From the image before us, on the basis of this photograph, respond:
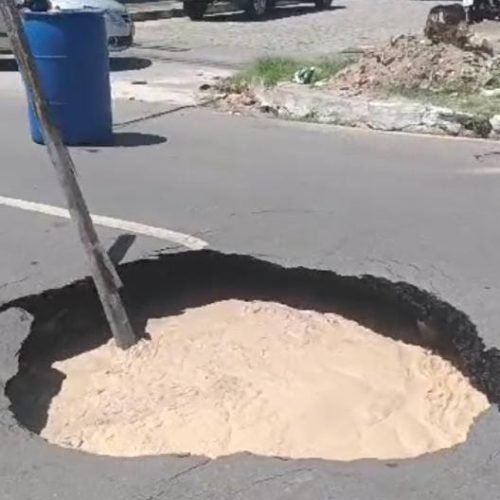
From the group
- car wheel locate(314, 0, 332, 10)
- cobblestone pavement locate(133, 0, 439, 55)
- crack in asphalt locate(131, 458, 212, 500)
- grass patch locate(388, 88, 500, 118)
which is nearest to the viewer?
crack in asphalt locate(131, 458, 212, 500)

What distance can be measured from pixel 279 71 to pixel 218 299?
679 centimetres

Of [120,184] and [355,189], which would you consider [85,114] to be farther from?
[355,189]

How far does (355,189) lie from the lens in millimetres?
7047

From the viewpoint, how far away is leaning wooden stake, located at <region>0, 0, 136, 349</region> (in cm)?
462

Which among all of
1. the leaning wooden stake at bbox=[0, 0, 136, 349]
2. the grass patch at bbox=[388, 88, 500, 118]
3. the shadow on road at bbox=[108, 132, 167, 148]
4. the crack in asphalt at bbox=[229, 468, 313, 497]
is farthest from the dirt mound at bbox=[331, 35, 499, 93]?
the crack in asphalt at bbox=[229, 468, 313, 497]

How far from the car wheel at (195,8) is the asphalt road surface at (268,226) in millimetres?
11600

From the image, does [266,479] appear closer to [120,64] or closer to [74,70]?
[74,70]

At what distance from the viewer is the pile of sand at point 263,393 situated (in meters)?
3.82

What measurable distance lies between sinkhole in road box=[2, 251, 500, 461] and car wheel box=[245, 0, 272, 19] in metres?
16.9

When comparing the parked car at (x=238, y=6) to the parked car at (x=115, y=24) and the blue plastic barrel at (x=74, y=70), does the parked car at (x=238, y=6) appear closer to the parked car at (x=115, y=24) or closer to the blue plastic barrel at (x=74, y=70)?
the parked car at (x=115, y=24)

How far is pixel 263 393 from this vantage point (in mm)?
4184

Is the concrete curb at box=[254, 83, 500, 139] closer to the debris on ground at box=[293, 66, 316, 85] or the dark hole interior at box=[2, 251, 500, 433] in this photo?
the debris on ground at box=[293, 66, 316, 85]

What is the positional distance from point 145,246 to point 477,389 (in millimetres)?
2354

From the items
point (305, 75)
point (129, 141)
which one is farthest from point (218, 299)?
point (305, 75)
